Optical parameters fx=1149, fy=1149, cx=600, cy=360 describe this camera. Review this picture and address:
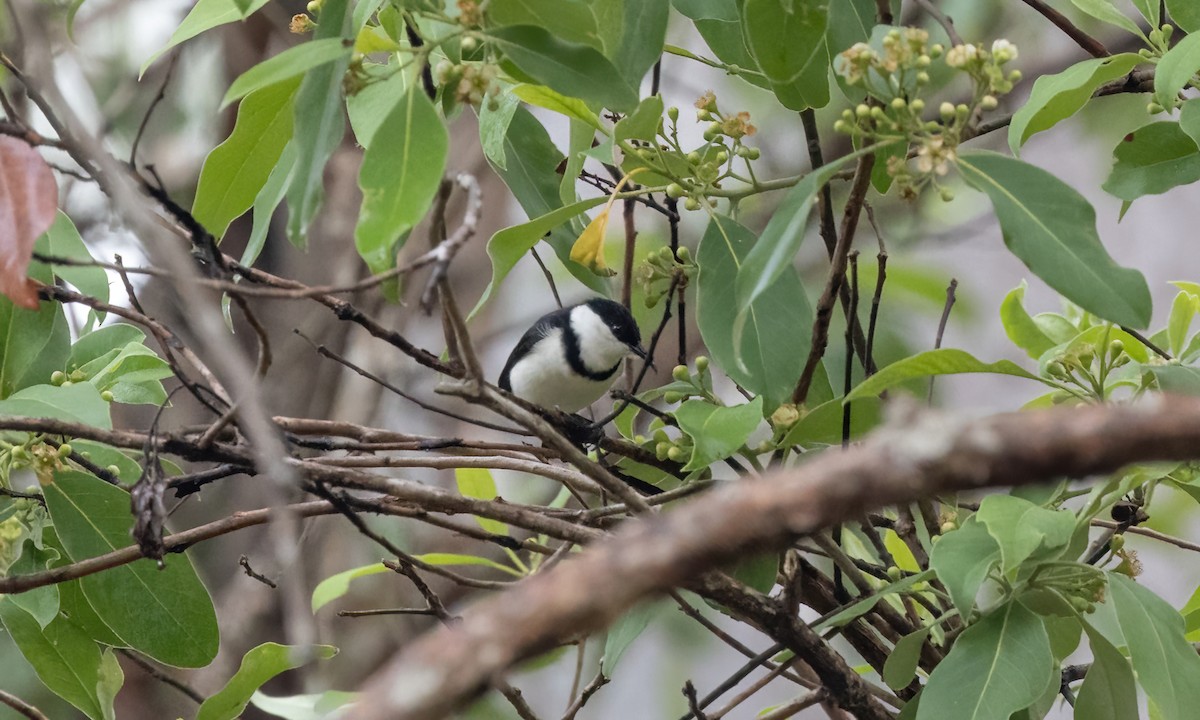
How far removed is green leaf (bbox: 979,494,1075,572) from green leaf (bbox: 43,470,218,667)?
84 cm

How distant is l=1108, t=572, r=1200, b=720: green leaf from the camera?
1042 mm

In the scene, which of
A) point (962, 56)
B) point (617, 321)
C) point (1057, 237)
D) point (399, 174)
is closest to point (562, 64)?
point (399, 174)

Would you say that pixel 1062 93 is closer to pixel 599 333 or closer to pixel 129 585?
pixel 129 585

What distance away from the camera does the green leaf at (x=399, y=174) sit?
85cm

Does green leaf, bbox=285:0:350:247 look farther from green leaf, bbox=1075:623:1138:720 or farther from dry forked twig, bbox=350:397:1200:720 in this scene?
green leaf, bbox=1075:623:1138:720

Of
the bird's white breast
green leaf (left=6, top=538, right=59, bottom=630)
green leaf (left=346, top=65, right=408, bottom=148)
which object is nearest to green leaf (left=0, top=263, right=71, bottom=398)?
green leaf (left=6, top=538, right=59, bottom=630)

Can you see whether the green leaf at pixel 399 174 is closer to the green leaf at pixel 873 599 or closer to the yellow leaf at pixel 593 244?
the yellow leaf at pixel 593 244

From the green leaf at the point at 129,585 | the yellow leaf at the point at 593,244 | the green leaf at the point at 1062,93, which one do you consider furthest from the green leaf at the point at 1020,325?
the green leaf at the point at 129,585

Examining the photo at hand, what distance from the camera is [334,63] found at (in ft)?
3.13

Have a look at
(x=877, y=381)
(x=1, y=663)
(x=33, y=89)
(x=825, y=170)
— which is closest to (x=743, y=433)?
(x=877, y=381)

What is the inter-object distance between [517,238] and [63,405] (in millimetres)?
449

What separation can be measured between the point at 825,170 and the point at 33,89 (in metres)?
0.66

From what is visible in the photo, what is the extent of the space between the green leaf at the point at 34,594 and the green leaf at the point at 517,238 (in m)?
0.55

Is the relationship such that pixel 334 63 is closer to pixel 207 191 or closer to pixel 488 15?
pixel 488 15
